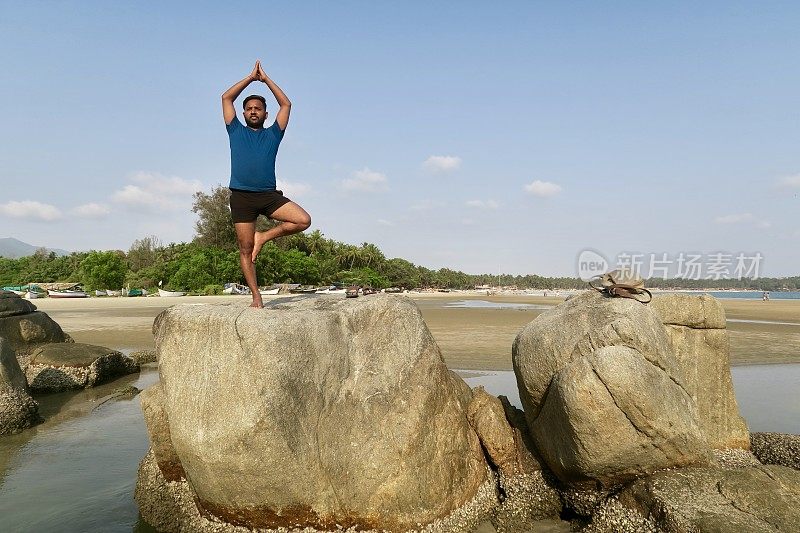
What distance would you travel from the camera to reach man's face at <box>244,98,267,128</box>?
6.93 meters

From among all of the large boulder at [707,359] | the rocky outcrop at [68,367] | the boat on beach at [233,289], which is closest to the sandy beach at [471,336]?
the rocky outcrop at [68,367]

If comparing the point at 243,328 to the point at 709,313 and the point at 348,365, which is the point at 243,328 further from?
the point at 709,313

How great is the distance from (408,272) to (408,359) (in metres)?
106

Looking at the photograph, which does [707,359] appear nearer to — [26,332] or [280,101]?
[280,101]

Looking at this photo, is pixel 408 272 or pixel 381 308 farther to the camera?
pixel 408 272

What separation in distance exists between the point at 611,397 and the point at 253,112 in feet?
17.7

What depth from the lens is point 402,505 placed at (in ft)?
19.2

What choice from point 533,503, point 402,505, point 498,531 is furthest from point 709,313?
point 402,505

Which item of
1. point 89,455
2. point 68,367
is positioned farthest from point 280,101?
point 68,367

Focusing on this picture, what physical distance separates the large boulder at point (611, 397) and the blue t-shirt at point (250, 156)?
397 cm

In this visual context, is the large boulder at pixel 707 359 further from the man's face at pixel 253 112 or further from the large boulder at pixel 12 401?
the large boulder at pixel 12 401

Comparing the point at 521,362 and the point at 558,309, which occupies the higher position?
the point at 558,309

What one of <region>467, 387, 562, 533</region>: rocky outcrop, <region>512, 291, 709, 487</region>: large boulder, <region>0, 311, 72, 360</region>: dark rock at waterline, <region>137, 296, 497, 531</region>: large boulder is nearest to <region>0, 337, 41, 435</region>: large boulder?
<region>0, 311, 72, 360</region>: dark rock at waterline

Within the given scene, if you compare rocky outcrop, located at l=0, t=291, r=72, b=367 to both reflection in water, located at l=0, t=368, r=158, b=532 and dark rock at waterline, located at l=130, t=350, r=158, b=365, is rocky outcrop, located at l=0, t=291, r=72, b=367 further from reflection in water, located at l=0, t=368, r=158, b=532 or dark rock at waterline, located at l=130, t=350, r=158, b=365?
reflection in water, located at l=0, t=368, r=158, b=532
